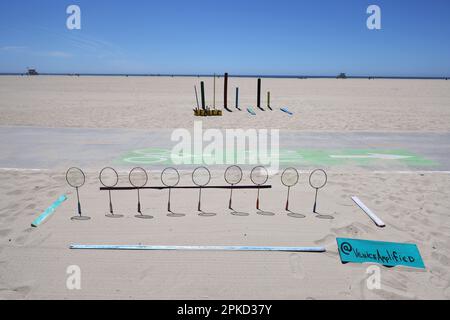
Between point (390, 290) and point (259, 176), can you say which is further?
point (259, 176)

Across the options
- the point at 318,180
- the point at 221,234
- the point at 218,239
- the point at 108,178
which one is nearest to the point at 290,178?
the point at 318,180

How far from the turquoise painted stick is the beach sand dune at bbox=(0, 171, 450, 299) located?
134mm

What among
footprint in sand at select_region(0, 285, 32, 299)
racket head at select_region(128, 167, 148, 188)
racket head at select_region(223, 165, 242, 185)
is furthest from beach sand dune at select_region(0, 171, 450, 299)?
racket head at select_region(223, 165, 242, 185)

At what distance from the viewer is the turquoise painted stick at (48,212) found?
18.3 ft

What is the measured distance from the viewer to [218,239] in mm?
5188

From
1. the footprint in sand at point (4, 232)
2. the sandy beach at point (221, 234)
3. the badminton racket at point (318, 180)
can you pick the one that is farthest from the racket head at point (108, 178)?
the badminton racket at point (318, 180)

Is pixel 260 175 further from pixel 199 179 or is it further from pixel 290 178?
pixel 199 179

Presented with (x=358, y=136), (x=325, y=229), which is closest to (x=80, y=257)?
(x=325, y=229)

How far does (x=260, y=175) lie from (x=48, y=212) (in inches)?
190

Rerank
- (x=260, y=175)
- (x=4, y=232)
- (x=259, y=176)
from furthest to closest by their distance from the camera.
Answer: (x=260, y=175) < (x=259, y=176) < (x=4, y=232)

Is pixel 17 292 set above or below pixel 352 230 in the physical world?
below

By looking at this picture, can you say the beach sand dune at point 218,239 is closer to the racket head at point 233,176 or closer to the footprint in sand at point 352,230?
the footprint in sand at point 352,230
